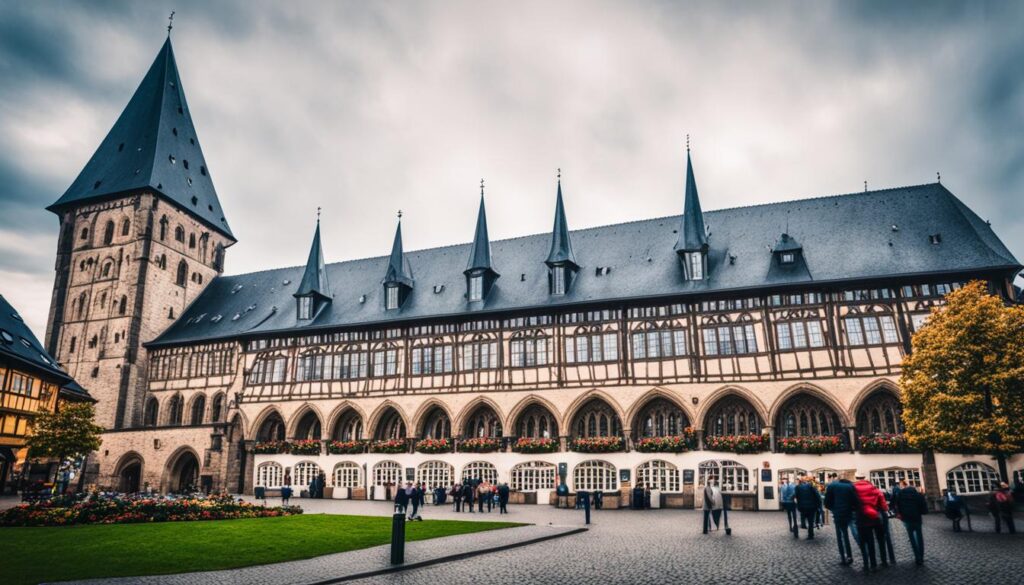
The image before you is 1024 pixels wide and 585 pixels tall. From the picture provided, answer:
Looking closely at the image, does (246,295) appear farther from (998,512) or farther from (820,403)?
(998,512)

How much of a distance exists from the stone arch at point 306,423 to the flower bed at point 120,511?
13.5 metres

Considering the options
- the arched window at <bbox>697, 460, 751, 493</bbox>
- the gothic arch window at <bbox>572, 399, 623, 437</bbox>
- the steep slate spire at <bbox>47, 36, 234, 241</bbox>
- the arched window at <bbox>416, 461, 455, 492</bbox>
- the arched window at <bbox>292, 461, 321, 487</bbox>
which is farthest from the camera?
the steep slate spire at <bbox>47, 36, 234, 241</bbox>

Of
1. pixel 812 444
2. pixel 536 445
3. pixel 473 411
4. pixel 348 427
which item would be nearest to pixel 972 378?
pixel 812 444

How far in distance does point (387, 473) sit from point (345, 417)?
4264 millimetres

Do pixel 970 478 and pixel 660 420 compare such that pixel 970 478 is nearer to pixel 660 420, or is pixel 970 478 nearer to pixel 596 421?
pixel 660 420

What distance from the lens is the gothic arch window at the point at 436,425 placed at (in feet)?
115

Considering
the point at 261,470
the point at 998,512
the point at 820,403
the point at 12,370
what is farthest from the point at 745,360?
the point at 12,370

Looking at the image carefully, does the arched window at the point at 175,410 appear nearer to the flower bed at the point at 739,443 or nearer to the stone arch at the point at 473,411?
the stone arch at the point at 473,411

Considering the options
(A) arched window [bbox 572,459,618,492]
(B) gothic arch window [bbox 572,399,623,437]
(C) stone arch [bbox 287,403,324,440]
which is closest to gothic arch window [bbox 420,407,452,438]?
(C) stone arch [bbox 287,403,324,440]

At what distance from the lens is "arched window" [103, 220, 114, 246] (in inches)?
1828

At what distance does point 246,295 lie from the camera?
151ft

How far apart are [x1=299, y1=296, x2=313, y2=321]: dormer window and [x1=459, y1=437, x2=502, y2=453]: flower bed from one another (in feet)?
40.6

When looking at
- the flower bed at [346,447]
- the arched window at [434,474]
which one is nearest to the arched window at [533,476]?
the arched window at [434,474]

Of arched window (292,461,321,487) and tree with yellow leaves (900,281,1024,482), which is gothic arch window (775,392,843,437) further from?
arched window (292,461,321,487)
